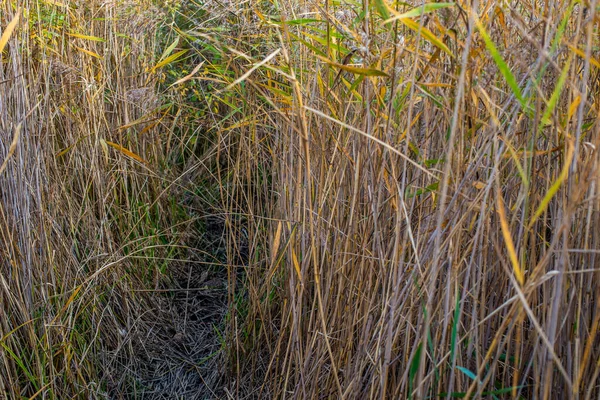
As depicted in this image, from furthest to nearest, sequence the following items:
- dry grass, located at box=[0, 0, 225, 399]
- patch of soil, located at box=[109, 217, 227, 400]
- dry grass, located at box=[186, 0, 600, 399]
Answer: patch of soil, located at box=[109, 217, 227, 400] < dry grass, located at box=[0, 0, 225, 399] < dry grass, located at box=[186, 0, 600, 399]

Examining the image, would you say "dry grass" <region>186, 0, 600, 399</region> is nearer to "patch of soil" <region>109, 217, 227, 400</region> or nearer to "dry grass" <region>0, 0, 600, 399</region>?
"dry grass" <region>0, 0, 600, 399</region>

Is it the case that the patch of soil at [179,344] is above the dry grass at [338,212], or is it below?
below

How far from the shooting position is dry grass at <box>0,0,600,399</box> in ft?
2.89

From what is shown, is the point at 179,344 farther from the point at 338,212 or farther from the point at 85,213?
the point at 338,212

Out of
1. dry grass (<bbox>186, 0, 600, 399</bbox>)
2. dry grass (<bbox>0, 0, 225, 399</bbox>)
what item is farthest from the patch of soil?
dry grass (<bbox>186, 0, 600, 399</bbox>)

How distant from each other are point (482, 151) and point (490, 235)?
22 cm

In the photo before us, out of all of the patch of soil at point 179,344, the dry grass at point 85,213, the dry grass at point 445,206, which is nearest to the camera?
the dry grass at point 445,206

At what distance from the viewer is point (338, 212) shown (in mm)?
1254

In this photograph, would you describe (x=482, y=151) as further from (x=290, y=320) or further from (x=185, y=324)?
(x=185, y=324)

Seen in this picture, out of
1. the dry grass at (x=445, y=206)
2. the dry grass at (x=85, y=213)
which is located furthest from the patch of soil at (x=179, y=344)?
the dry grass at (x=445, y=206)

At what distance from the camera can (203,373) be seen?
1.73m

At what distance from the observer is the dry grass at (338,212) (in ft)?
2.89

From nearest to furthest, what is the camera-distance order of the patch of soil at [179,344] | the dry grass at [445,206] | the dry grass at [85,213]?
the dry grass at [445,206], the dry grass at [85,213], the patch of soil at [179,344]

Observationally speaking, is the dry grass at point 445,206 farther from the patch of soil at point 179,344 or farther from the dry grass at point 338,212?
the patch of soil at point 179,344
